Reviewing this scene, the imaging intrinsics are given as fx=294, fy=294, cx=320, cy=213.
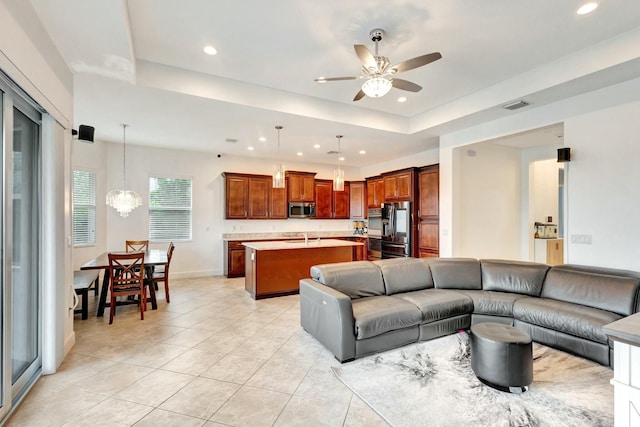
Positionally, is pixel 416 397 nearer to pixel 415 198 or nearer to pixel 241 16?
pixel 241 16

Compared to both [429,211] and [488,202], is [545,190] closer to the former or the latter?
[488,202]

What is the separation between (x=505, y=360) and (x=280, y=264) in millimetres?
3650

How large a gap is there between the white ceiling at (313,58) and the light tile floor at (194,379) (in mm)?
2942

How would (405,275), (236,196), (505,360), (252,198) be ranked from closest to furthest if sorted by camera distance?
(505,360)
(405,275)
(236,196)
(252,198)

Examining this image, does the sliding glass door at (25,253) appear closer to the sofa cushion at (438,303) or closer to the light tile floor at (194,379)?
the light tile floor at (194,379)

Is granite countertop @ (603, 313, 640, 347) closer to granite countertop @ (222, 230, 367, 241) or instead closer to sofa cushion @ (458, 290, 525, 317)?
sofa cushion @ (458, 290, 525, 317)

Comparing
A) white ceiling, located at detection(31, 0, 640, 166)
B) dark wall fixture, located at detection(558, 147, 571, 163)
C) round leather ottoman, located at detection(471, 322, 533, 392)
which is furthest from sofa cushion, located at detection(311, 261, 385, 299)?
dark wall fixture, located at detection(558, 147, 571, 163)

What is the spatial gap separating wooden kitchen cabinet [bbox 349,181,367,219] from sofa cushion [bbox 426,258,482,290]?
433 cm

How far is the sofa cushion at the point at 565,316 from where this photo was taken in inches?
108

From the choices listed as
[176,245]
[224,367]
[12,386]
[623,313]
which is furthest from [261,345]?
[176,245]

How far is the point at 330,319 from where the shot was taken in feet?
9.87

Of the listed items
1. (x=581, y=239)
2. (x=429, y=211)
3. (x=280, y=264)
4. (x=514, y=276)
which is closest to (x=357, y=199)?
(x=429, y=211)

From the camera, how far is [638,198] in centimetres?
337

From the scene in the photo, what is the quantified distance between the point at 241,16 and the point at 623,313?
4.63 m
